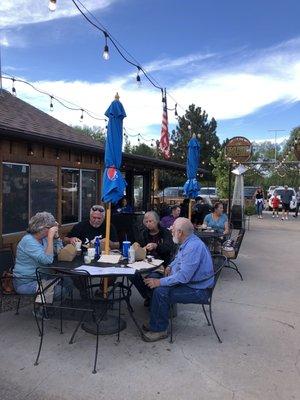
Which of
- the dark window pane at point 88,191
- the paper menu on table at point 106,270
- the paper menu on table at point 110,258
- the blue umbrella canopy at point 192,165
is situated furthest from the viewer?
the dark window pane at point 88,191

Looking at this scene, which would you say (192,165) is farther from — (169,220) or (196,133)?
(196,133)

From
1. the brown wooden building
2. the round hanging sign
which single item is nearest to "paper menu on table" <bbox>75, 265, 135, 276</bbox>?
the brown wooden building

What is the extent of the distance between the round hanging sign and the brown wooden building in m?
8.20

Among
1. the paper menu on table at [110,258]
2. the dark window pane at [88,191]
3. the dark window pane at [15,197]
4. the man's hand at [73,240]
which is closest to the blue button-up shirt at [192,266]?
the paper menu on table at [110,258]

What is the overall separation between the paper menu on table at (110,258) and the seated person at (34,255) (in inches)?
18.5

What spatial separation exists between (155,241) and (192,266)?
4.13ft

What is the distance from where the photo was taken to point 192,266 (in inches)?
159

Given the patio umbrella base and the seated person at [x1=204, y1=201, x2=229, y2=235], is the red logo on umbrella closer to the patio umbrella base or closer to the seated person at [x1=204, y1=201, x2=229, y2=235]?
the patio umbrella base

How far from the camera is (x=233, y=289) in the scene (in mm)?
6180

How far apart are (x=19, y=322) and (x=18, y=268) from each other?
65 centimetres

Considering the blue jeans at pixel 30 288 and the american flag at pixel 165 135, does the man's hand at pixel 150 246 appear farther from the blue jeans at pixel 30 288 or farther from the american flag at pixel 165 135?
the american flag at pixel 165 135

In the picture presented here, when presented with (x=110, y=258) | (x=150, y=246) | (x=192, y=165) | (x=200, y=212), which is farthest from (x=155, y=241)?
(x=200, y=212)

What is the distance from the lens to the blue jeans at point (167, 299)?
4102 millimetres

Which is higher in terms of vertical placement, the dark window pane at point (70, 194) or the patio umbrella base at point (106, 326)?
the dark window pane at point (70, 194)
